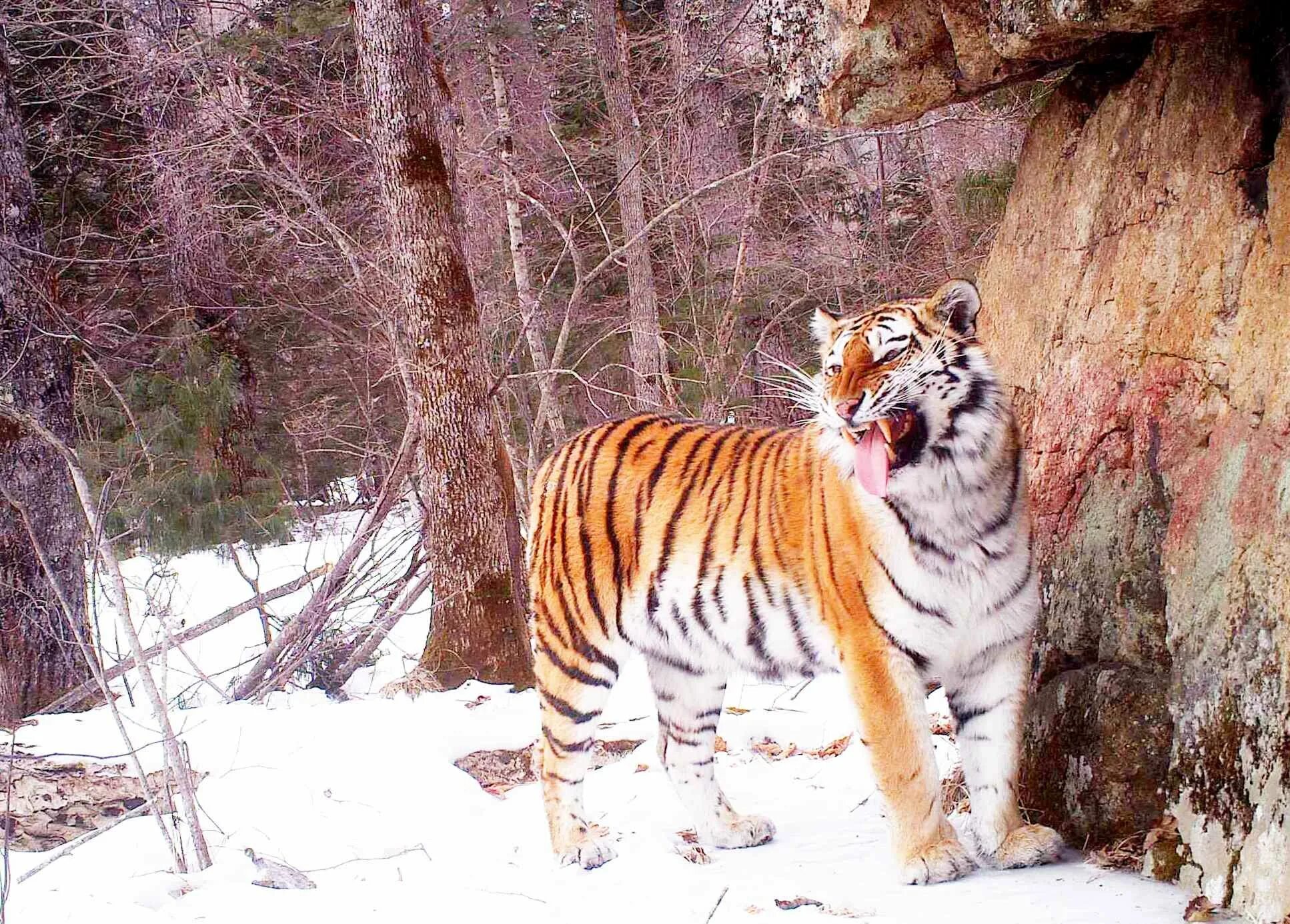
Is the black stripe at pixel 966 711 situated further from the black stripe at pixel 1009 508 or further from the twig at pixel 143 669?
the twig at pixel 143 669

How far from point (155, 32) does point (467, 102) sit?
4545mm

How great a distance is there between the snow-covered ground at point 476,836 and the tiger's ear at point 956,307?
5.60 ft

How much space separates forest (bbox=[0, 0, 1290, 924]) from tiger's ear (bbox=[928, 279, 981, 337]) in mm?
418

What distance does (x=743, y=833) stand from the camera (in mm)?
4605

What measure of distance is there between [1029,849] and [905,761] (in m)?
0.46

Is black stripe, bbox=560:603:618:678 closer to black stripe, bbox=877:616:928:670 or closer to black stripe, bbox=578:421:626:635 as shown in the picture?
black stripe, bbox=578:421:626:635

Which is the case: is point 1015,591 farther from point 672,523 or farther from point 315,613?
point 315,613

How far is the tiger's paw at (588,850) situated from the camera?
4418mm

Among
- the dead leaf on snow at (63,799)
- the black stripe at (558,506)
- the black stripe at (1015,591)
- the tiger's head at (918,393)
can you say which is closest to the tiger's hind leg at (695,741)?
the black stripe at (558,506)

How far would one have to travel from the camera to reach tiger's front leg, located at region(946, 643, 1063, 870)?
3.77 m

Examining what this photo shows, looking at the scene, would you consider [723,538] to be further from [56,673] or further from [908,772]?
[56,673]

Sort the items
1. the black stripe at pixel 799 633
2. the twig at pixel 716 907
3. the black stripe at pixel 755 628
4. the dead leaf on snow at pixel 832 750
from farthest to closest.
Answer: the dead leaf on snow at pixel 832 750 → the black stripe at pixel 755 628 → the black stripe at pixel 799 633 → the twig at pixel 716 907

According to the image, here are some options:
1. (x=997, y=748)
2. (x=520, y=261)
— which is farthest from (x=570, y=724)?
(x=520, y=261)

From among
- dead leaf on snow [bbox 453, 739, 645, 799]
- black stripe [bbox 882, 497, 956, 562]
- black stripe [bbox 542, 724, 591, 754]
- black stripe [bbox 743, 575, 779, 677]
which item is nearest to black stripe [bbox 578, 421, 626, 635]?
black stripe [bbox 542, 724, 591, 754]
